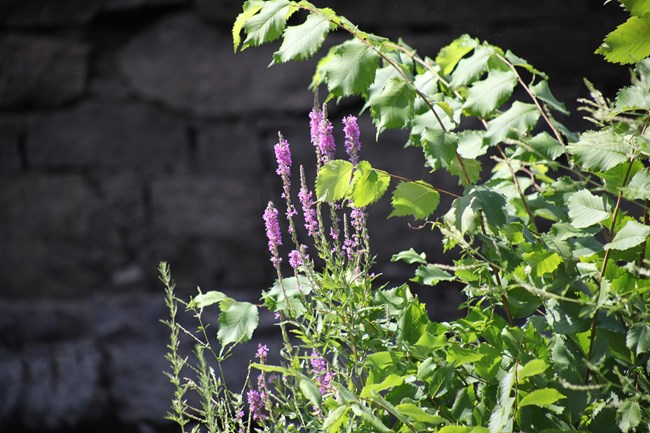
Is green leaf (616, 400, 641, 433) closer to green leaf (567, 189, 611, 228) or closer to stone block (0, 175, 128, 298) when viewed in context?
green leaf (567, 189, 611, 228)

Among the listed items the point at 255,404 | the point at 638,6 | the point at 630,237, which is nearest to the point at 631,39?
the point at 638,6

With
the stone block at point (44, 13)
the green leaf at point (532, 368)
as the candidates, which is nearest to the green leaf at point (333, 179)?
the green leaf at point (532, 368)

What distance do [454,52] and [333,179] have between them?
0.43 metres

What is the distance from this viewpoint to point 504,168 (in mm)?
1592

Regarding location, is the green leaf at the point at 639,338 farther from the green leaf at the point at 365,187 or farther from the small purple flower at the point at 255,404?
the small purple flower at the point at 255,404

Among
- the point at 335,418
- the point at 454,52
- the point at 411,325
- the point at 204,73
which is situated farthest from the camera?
the point at 204,73

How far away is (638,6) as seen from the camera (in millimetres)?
1128

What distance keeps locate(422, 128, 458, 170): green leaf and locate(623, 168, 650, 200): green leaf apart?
21 centimetres

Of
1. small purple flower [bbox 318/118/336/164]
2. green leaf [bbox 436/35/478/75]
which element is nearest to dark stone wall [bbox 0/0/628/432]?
green leaf [bbox 436/35/478/75]

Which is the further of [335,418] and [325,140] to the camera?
[325,140]

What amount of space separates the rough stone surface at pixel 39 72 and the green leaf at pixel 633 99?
2.22 metres

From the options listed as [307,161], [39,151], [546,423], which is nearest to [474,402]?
[546,423]

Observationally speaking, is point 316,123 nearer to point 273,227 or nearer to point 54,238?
point 273,227

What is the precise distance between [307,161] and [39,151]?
2.99 feet
